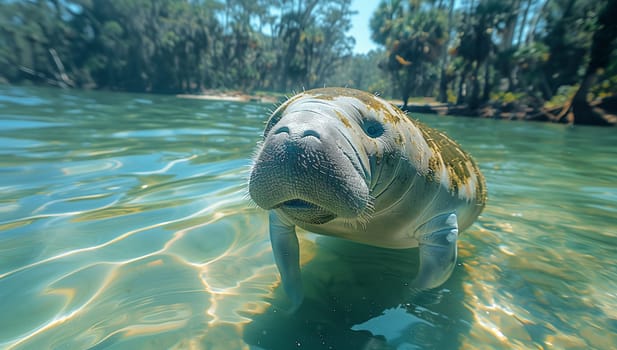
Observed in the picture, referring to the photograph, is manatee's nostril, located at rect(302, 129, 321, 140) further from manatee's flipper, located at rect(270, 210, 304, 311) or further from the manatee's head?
manatee's flipper, located at rect(270, 210, 304, 311)

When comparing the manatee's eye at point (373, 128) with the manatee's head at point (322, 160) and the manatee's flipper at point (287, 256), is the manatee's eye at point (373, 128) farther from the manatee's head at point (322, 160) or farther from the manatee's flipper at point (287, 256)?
the manatee's flipper at point (287, 256)

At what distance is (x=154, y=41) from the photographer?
3941 cm

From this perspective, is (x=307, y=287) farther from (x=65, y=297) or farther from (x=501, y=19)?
(x=501, y=19)

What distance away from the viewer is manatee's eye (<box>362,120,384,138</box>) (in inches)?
63.5

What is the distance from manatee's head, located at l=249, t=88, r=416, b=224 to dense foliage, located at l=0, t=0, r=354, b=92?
40.4m

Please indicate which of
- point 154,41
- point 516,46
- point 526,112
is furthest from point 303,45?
point 526,112

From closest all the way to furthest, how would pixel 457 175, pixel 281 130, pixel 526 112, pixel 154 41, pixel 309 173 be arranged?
pixel 309 173 < pixel 281 130 < pixel 457 175 < pixel 526 112 < pixel 154 41

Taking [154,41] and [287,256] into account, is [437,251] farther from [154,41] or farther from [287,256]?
[154,41]

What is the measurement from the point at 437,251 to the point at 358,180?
0.83 m

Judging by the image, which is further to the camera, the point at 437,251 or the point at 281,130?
the point at 437,251

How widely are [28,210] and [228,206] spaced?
1.75 metres

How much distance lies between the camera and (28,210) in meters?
3.03

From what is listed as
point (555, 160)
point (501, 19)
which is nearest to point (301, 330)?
point (555, 160)

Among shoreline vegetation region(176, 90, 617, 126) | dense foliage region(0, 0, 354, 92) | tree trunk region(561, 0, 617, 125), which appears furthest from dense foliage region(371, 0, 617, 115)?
dense foliage region(0, 0, 354, 92)
